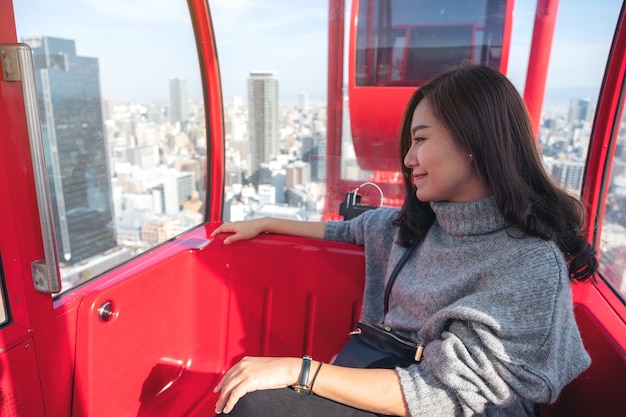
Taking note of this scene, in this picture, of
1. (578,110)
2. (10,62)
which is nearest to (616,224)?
(578,110)

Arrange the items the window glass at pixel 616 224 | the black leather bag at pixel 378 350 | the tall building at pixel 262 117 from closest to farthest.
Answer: the black leather bag at pixel 378 350
the window glass at pixel 616 224
the tall building at pixel 262 117

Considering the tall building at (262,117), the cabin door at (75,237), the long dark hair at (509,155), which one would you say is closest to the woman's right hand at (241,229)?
the cabin door at (75,237)

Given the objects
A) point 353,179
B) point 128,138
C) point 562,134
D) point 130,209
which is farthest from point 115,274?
point 130,209

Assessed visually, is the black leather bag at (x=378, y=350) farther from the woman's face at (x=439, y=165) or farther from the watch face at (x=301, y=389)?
the woman's face at (x=439, y=165)

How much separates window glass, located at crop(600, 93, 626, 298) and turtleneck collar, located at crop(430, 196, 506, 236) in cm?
76

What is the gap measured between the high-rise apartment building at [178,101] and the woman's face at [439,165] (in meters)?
1.93

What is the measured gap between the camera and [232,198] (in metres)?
2.31

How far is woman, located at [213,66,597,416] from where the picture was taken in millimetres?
887

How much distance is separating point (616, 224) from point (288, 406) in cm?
137

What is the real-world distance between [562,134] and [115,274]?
6.57ft

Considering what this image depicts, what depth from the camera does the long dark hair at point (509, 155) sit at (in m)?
0.99

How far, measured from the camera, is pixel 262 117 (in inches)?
133

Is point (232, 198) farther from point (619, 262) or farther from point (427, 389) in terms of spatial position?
point (619, 262)

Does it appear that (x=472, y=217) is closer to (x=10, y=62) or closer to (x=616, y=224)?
(x=616, y=224)
